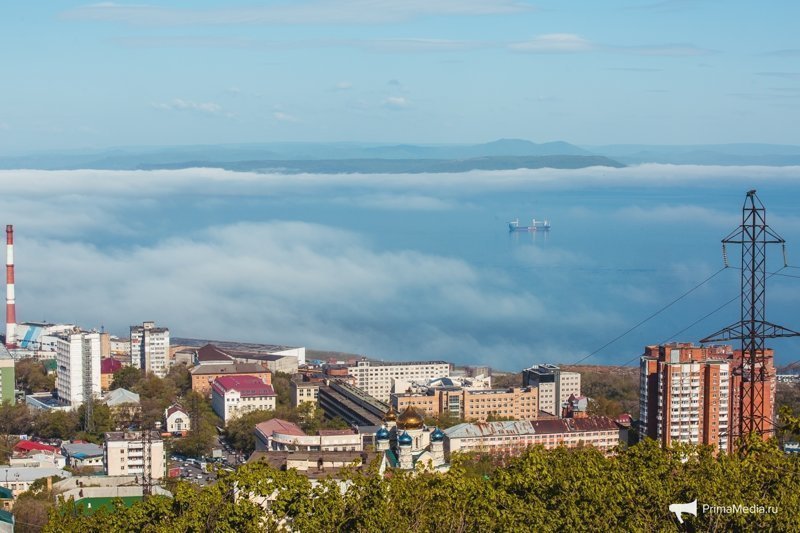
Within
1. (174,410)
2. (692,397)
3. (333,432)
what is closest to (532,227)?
(174,410)

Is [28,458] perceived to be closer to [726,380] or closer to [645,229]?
[726,380]

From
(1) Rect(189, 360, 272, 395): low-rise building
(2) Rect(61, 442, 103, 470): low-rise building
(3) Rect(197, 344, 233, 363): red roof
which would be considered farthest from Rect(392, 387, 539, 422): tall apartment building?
(2) Rect(61, 442, 103, 470): low-rise building

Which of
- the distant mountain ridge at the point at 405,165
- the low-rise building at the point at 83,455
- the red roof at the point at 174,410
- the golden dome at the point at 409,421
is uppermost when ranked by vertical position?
the distant mountain ridge at the point at 405,165

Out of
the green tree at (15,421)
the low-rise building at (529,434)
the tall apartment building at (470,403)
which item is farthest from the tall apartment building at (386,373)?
the green tree at (15,421)

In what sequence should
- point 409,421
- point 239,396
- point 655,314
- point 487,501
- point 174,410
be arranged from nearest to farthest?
point 487,501
point 409,421
point 174,410
point 239,396
point 655,314

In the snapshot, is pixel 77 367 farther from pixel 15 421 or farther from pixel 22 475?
pixel 22 475

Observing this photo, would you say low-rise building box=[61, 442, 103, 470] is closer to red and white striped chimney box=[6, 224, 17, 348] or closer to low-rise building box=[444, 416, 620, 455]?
low-rise building box=[444, 416, 620, 455]

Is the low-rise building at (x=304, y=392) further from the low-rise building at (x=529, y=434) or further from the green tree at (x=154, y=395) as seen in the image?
the low-rise building at (x=529, y=434)
